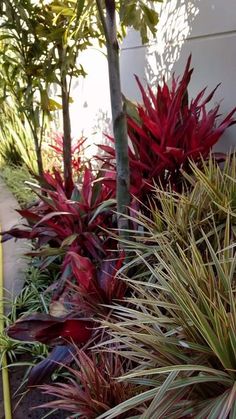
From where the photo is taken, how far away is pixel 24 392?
2.06 m

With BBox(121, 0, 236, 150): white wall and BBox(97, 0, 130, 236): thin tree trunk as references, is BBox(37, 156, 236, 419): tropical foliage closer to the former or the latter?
BBox(97, 0, 130, 236): thin tree trunk

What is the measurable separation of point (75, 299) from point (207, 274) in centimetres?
84

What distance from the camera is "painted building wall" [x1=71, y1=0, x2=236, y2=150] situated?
2869 millimetres

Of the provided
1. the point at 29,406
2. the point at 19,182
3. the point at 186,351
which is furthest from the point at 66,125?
the point at 186,351

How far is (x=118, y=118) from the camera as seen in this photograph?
199 cm

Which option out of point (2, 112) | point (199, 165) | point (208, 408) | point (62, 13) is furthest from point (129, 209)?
point (2, 112)

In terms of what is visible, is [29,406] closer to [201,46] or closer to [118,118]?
[118,118]

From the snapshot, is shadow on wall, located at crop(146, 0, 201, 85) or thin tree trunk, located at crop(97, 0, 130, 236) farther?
shadow on wall, located at crop(146, 0, 201, 85)

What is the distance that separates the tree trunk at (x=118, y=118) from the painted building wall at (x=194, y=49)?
1.19m

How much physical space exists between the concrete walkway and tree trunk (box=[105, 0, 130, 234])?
4.01 feet

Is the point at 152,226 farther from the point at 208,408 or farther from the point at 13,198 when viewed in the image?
the point at 13,198

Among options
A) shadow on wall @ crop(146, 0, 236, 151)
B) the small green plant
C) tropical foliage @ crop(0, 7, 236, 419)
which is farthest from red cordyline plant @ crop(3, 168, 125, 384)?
the small green plant

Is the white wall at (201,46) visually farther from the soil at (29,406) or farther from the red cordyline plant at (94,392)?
the soil at (29,406)

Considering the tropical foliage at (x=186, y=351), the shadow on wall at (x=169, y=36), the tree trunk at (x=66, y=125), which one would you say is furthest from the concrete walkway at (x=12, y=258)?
the shadow on wall at (x=169, y=36)
